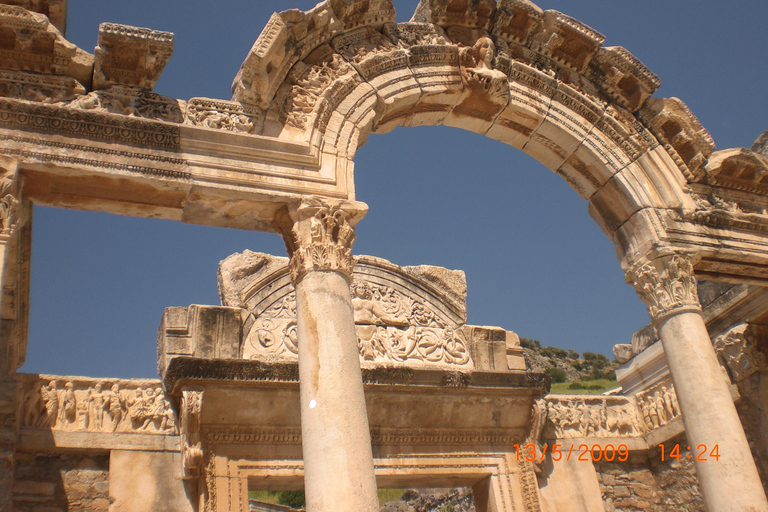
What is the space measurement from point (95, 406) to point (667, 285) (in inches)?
248

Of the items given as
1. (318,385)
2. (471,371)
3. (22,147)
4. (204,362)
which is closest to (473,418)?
(471,371)

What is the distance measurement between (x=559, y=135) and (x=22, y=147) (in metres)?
5.63

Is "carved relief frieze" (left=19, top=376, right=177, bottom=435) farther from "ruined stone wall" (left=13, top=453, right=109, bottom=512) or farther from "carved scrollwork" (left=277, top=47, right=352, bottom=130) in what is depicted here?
"carved scrollwork" (left=277, top=47, right=352, bottom=130)

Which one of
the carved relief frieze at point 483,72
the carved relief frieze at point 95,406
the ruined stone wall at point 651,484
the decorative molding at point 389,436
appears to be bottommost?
the ruined stone wall at point 651,484

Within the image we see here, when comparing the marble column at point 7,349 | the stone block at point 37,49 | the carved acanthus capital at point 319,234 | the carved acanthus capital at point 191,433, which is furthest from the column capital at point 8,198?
the carved acanthus capital at point 191,433

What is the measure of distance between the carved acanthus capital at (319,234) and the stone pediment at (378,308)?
8.50 feet

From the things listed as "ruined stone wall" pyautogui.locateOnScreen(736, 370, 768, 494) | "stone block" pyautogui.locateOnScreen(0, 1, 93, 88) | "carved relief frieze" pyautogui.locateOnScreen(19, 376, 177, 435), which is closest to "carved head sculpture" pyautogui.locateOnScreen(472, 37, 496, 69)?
"stone block" pyautogui.locateOnScreen(0, 1, 93, 88)

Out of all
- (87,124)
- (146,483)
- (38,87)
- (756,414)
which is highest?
(38,87)

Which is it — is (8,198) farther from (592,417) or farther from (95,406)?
(592,417)

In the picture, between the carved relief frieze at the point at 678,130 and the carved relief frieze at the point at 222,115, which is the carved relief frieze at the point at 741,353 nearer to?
the carved relief frieze at the point at 678,130

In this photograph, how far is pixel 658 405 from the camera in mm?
10242

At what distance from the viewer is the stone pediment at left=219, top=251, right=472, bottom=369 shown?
8.98 metres

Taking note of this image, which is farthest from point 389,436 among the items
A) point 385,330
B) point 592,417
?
point 592,417

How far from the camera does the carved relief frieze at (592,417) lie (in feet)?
32.8
